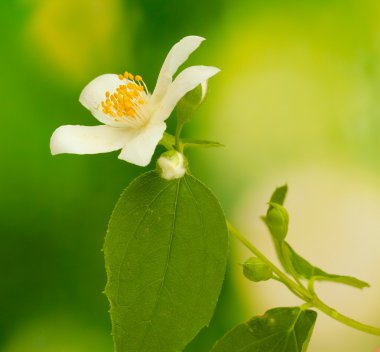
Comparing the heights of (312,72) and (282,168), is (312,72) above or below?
above

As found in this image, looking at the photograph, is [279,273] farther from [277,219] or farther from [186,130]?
[186,130]

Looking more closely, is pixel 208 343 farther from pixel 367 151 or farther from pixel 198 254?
pixel 198 254

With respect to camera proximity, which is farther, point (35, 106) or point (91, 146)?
point (35, 106)

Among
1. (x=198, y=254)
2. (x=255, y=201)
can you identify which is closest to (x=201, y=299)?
(x=198, y=254)

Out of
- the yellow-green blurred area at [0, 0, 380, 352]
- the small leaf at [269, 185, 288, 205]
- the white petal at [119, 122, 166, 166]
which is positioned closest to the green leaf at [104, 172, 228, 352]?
the white petal at [119, 122, 166, 166]

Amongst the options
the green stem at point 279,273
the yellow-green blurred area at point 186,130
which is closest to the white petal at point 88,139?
the green stem at point 279,273
